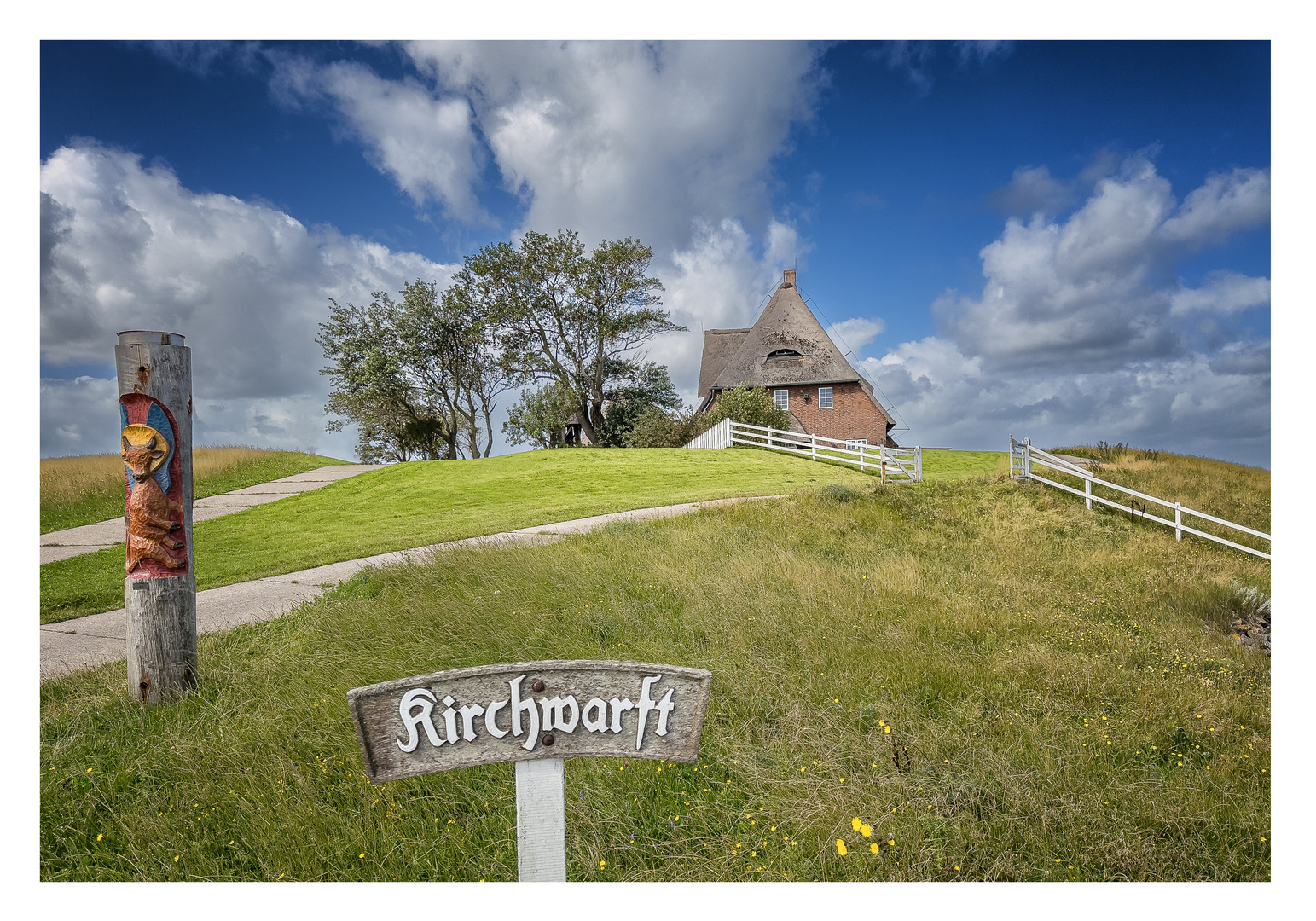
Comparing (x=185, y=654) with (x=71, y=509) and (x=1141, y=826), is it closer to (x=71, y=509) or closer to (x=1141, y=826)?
(x=1141, y=826)

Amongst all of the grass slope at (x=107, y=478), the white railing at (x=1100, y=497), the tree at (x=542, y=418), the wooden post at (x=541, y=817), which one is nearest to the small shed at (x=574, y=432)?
the tree at (x=542, y=418)

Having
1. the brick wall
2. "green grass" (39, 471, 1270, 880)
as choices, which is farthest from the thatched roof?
"green grass" (39, 471, 1270, 880)

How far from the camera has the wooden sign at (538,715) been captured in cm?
214

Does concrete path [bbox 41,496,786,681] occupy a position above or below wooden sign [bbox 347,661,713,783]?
below

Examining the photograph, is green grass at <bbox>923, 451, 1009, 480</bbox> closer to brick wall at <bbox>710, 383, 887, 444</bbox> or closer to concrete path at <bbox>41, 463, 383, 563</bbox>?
brick wall at <bbox>710, 383, 887, 444</bbox>

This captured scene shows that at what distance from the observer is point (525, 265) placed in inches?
1390

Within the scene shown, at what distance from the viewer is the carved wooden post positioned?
14.4 ft

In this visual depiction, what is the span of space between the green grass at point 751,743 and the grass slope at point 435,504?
4330 mm

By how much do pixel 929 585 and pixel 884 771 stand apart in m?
3.59

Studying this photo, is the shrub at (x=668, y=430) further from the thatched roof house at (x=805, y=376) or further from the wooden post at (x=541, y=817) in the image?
the wooden post at (x=541, y=817)

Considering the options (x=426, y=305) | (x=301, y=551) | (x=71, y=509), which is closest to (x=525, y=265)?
(x=426, y=305)

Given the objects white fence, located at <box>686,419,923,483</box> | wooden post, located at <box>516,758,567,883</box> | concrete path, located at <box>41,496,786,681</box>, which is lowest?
concrete path, located at <box>41,496,786,681</box>

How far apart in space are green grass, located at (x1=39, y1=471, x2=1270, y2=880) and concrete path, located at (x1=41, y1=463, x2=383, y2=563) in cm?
482

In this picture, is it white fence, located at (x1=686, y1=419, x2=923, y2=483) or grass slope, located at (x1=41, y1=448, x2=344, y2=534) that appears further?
white fence, located at (x1=686, y1=419, x2=923, y2=483)
